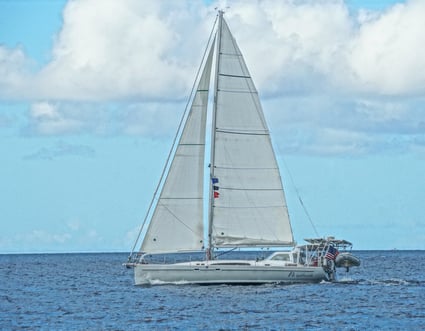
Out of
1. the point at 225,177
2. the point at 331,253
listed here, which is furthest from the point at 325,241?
the point at 225,177

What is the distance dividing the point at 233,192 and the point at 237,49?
8.82m

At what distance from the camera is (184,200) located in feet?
193

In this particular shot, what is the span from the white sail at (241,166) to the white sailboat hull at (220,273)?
188cm

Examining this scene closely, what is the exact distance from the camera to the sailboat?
58.4 m

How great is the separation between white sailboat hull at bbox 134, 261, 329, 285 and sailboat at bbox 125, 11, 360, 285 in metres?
0.06

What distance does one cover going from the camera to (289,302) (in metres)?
53.2

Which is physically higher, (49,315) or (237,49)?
(237,49)

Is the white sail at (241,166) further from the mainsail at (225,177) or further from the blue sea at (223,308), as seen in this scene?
the blue sea at (223,308)

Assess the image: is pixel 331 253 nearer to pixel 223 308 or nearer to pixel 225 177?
pixel 225 177

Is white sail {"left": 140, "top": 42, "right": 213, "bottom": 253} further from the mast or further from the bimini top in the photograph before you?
the bimini top

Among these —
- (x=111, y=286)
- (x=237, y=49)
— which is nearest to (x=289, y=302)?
(x=237, y=49)

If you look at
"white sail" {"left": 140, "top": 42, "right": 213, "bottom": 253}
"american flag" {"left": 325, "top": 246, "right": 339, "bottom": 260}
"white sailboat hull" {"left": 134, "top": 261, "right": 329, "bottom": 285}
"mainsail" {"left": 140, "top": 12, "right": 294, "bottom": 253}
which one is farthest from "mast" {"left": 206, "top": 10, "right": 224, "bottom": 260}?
"american flag" {"left": 325, "top": 246, "right": 339, "bottom": 260}

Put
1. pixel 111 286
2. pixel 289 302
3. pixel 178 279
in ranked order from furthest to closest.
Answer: pixel 111 286 → pixel 178 279 → pixel 289 302

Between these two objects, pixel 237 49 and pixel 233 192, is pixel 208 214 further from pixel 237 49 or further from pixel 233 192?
pixel 237 49
